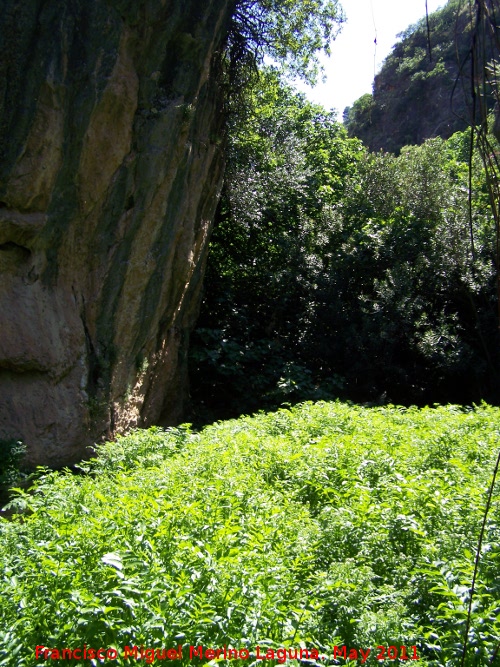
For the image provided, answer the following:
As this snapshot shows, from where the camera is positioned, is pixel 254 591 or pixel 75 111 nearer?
pixel 254 591

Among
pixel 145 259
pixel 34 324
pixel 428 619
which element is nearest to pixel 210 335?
pixel 145 259

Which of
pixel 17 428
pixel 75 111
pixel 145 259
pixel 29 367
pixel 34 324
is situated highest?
pixel 75 111

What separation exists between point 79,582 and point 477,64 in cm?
243

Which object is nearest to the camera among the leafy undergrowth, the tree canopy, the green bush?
the leafy undergrowth

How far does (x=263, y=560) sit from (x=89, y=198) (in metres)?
5.83

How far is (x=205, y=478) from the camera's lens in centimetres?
451

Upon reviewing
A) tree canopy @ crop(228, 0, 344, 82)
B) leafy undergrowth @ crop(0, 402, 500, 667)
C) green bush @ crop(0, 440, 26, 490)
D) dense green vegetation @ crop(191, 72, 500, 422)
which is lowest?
green bush @ crop(0, 440, 26, 490)

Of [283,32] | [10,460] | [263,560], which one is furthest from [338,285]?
[263,560]

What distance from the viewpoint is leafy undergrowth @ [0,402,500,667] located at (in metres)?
2.45

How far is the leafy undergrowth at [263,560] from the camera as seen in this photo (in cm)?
245

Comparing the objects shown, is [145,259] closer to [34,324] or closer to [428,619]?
[34,324]

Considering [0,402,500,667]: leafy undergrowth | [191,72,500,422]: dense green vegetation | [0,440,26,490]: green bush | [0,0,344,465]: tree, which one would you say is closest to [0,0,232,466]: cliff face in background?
[0,0,344,465]: tree

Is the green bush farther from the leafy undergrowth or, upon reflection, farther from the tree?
the leafy undergrowth

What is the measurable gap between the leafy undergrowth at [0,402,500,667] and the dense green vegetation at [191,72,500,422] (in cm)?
751
